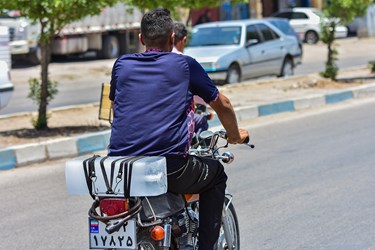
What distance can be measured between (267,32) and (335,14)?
2419mm

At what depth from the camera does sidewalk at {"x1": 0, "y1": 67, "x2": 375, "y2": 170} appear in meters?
10.8

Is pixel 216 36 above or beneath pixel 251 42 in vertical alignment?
above

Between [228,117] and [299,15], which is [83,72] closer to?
[299,15]

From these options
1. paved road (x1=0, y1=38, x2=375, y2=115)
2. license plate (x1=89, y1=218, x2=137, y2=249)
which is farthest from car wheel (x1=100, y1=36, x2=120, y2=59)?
license plate (x1=89, y1=218, x2=137, y2=249)

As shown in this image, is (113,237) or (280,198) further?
(280,198)

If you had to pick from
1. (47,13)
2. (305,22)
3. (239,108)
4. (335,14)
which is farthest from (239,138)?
(305,22)

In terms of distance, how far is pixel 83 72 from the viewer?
26.9m

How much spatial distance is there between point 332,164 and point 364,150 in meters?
1.02

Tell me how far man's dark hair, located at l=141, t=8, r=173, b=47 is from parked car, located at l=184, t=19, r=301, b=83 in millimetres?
14033

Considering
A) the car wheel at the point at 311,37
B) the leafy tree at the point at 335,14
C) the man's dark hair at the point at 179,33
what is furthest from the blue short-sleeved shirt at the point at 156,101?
the car wheel at the point at 311,37

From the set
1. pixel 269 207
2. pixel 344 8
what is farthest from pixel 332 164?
pixel 344 8

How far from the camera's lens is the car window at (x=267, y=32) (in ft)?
69.6

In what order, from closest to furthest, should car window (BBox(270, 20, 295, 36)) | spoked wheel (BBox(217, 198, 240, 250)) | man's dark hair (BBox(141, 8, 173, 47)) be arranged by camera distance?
man's dark hair (BBox(141, 8, 173, 47)), spoked wheel (BBox(217, 198, 240, 250)), car window (BBox(270, 20, 295, 36))

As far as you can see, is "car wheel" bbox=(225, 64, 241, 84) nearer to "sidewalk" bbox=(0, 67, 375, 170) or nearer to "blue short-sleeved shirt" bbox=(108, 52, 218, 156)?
"sidewalk" bbox=(0, 67, 375, 170)
